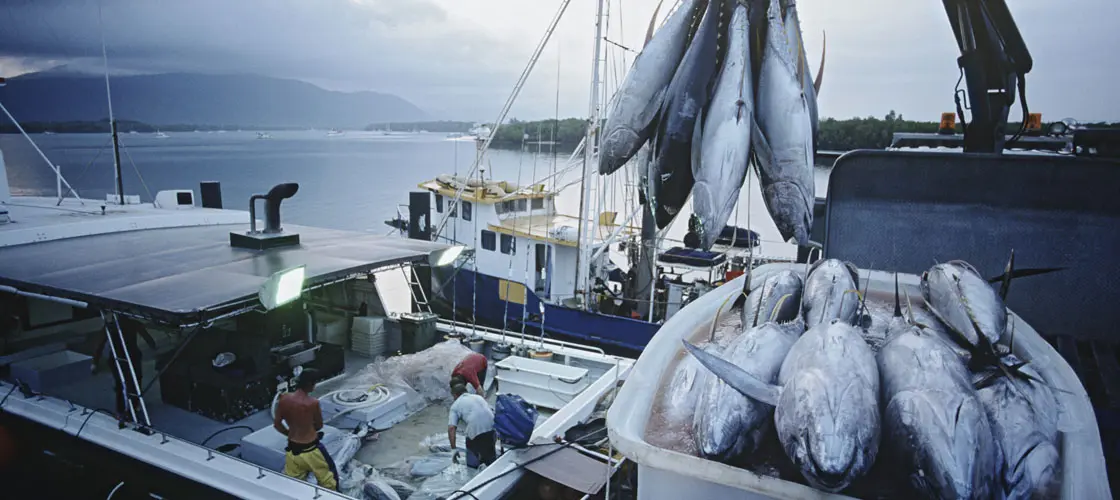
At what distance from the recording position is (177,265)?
713cm

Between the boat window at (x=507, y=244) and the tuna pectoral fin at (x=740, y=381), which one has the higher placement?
the tuna pectoral fin at (x=740, y=381)

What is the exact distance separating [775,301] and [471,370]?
4.69 metres

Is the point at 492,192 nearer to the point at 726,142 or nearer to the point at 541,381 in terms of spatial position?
the point at 541,381

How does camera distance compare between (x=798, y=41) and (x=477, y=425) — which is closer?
(x=798, y=41)

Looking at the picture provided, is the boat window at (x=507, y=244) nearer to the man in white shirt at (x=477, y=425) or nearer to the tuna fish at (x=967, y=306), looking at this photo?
the man in white shirt at (x=477, y=425)

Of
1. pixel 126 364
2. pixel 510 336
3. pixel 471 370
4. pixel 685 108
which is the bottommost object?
pixel 510 336

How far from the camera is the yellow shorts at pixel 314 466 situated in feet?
17.6

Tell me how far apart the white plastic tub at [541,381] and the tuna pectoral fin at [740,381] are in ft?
18.6

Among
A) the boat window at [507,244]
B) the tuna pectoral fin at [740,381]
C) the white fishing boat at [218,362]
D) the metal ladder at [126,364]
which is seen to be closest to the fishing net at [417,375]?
the white fishing boat at [218,362]

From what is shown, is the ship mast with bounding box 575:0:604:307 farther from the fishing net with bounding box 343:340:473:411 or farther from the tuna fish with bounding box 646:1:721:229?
the tuna fish with bounding box 646:1:721:229

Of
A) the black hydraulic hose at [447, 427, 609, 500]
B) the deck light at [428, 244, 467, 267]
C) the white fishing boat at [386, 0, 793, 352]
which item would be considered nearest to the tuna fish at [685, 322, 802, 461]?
the black hydraulic hose at [447, 427, 609, 500]

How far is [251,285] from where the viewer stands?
6.22 meters

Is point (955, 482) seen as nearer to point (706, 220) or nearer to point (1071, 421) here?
point (1071, 421)

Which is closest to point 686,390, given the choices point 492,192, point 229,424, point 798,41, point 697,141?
point 697,141
